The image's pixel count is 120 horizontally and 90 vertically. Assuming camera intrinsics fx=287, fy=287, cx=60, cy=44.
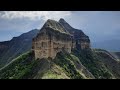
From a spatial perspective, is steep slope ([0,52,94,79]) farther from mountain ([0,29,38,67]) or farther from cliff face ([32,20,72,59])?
mountain ([0,29,38,67])

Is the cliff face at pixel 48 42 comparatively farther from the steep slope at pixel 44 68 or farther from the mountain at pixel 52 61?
the steep slope at pixel 44 68

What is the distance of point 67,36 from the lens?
74.7m

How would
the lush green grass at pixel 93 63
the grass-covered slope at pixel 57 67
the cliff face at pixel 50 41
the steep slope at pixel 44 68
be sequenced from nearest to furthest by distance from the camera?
the grass-covered slope at pixel 57 67 < the steep slope at pixel 44 68 < the cliff face at pixel 50 41 < the lush green grass at pixel 93 63

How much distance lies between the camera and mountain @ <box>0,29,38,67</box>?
104 metres

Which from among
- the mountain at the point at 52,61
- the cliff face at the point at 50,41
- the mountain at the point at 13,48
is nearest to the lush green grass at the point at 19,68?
the mountain at the point at 52,61

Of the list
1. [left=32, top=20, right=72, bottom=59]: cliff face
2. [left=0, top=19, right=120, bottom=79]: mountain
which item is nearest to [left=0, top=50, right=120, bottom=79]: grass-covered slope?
[left=0, top=19, right=120, bottom=79]: mountain

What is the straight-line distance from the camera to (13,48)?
365ft

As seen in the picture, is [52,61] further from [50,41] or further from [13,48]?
[13,48]

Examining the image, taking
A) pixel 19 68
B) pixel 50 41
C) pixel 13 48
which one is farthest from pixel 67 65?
pixel 13 48

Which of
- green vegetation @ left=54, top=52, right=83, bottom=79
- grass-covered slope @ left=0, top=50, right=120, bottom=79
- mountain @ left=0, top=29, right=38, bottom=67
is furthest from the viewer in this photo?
mountain @ left=0, top=29, right=38, bottom=67

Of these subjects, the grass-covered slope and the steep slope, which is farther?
the steep slope

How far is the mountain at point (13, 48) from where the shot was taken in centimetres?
10369

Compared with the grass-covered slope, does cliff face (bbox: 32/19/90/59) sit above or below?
above

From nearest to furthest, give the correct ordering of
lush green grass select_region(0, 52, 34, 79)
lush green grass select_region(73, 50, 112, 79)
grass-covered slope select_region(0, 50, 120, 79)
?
grass-covered slope select_region(0, 50, 120, 79)
lush green grass select_region(0, 52, 34, 79)
lush green grass select_region(73, 50, 112, 79)
